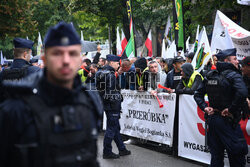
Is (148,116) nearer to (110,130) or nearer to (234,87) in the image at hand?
(110,130)

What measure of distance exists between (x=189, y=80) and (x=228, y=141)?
101 inches

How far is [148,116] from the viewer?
8.52 metres

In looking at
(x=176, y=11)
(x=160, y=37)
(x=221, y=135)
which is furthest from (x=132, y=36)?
(x=160, y=37)

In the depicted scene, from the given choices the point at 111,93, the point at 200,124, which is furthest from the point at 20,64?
the point at 200,124

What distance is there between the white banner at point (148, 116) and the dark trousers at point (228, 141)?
2.38m

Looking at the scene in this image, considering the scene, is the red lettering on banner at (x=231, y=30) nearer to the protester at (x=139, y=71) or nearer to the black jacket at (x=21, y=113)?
the protester at (x=139, y=71)

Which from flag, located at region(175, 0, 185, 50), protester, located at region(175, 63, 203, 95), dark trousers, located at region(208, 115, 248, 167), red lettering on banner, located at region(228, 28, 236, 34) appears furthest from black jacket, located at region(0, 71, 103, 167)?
flag, located at region(175, 0, 185, 50)

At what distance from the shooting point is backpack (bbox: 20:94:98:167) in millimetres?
2156

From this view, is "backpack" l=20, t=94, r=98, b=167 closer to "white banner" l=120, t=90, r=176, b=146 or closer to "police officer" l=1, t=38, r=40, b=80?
"police officer" l=1, t=38, r=40, b=80

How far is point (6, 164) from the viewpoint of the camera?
2188 mm

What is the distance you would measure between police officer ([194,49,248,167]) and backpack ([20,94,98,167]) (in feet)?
10.6

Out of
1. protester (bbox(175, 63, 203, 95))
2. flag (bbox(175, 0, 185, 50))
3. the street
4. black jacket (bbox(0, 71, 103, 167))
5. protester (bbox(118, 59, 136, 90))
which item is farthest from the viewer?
flag (bbox(175, 0, 185, 50))

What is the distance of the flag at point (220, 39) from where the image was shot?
685cm

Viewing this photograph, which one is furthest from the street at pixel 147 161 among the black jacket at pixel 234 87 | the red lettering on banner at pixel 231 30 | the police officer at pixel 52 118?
the police officer at pixel 52 118
